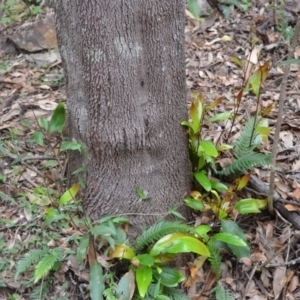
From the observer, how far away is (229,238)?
11.0 ft

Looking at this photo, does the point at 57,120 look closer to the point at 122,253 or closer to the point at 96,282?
the point at 122,253

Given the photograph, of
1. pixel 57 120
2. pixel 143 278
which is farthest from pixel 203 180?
pixel 57 120

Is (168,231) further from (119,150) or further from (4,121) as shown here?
(4,121)

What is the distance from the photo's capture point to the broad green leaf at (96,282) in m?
3.17

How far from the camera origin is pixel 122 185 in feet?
11.3

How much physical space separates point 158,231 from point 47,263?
27.9 inches

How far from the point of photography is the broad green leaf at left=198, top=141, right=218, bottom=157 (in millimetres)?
3574

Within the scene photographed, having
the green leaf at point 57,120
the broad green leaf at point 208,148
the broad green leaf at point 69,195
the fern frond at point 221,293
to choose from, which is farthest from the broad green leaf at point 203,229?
the green leaf at point 57,120

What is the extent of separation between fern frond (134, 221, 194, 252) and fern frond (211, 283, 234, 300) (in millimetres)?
461

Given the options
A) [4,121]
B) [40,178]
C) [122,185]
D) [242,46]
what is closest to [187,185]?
[122,185]

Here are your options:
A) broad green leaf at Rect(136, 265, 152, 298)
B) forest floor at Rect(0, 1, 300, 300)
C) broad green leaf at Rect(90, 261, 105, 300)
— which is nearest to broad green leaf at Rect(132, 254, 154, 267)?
broad green leaf at Rect(136, 265, 152, 298)

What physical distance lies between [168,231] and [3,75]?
2.59 metres

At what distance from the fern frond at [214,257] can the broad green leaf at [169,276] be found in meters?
0.24

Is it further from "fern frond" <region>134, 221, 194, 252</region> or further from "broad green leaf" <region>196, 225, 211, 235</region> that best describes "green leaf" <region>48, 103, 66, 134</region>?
"broad green leaf" <region>196, 225, 211, 235</region>
